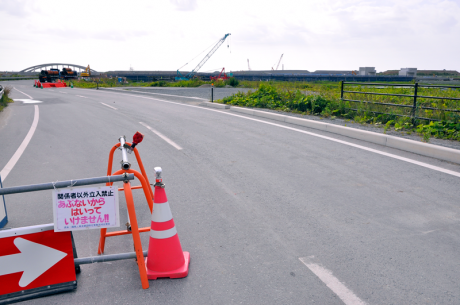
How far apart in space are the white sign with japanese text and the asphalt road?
A: 0.60 m

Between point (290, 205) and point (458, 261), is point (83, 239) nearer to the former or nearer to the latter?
point (290, 205)

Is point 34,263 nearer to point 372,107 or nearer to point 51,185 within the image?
point 51,185

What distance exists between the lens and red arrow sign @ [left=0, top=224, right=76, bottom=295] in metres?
3.30

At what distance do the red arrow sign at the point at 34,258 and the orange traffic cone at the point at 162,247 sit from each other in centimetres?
77

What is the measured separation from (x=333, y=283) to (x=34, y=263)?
2812mm

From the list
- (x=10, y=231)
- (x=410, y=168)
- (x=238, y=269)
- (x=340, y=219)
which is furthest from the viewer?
(x=410, y=168)

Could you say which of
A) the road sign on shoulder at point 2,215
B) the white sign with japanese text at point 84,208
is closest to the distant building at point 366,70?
the road sign on shoulder at point 2,215

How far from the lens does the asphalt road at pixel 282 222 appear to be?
3291mm

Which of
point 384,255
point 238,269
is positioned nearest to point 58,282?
point 238,269

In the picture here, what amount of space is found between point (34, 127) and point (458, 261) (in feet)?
44.6

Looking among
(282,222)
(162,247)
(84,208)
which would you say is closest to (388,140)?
(282,222)

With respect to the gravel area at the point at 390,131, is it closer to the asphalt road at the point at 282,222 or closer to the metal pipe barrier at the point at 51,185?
the asphalt road at the point at 282,222

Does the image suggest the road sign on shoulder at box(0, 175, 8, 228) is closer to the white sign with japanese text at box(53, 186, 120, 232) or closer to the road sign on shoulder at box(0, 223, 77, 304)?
the road sign on shoulder at box(0, 223, 77, 304)

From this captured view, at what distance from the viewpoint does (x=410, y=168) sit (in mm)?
6918
